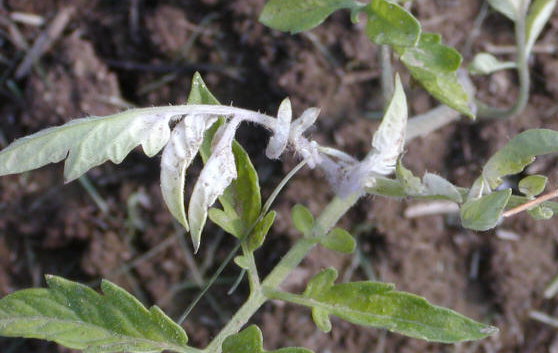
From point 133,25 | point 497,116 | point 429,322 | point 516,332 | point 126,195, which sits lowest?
point 516,332

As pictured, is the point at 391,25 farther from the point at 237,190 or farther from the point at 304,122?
the point at 237,190

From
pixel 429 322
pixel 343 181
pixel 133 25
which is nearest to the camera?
pixel 429 322

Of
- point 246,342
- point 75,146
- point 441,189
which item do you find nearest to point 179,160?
point 75,146

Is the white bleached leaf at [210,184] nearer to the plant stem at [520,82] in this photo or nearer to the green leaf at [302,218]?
the green leaf at [302,218]

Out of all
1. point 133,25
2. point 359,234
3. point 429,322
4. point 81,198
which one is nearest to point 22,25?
point 133,25

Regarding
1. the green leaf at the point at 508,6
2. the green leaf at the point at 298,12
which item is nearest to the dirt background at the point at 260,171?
the green leaf at the point at 508,6

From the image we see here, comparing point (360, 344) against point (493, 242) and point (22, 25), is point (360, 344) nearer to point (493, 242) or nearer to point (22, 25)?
point (493, 242)
